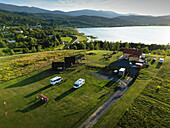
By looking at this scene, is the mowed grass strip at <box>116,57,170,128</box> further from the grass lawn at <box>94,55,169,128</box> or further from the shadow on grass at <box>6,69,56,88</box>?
the shadow on grass at <box>6,69,56,88</box>

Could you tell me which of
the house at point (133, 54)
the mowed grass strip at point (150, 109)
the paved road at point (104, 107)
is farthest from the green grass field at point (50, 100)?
the house at point (133, 54)

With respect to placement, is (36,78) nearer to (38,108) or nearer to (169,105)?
(38,108)

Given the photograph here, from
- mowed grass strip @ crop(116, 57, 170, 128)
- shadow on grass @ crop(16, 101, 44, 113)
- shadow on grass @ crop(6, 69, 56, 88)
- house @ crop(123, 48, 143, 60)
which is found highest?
house @ crop(123, 48, 143, 60)

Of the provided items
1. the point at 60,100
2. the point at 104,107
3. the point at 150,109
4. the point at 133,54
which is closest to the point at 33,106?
the point at 60,100

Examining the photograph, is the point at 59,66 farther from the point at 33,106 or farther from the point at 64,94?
the point at 33,106

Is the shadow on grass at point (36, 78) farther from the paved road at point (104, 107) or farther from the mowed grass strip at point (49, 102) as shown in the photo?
the paved road at point (104, 107)

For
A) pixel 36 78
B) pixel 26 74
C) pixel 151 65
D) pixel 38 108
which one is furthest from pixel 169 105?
pixel 26 74

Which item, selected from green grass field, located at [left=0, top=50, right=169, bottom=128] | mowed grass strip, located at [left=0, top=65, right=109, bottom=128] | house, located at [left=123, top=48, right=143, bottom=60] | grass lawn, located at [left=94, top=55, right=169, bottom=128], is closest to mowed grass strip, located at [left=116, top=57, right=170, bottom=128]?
grass lawn, located at [left=94, top=55, right=169, bottom=128]

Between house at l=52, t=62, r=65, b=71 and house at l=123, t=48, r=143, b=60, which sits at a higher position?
house at l=123, t=48, r=143, b=60
